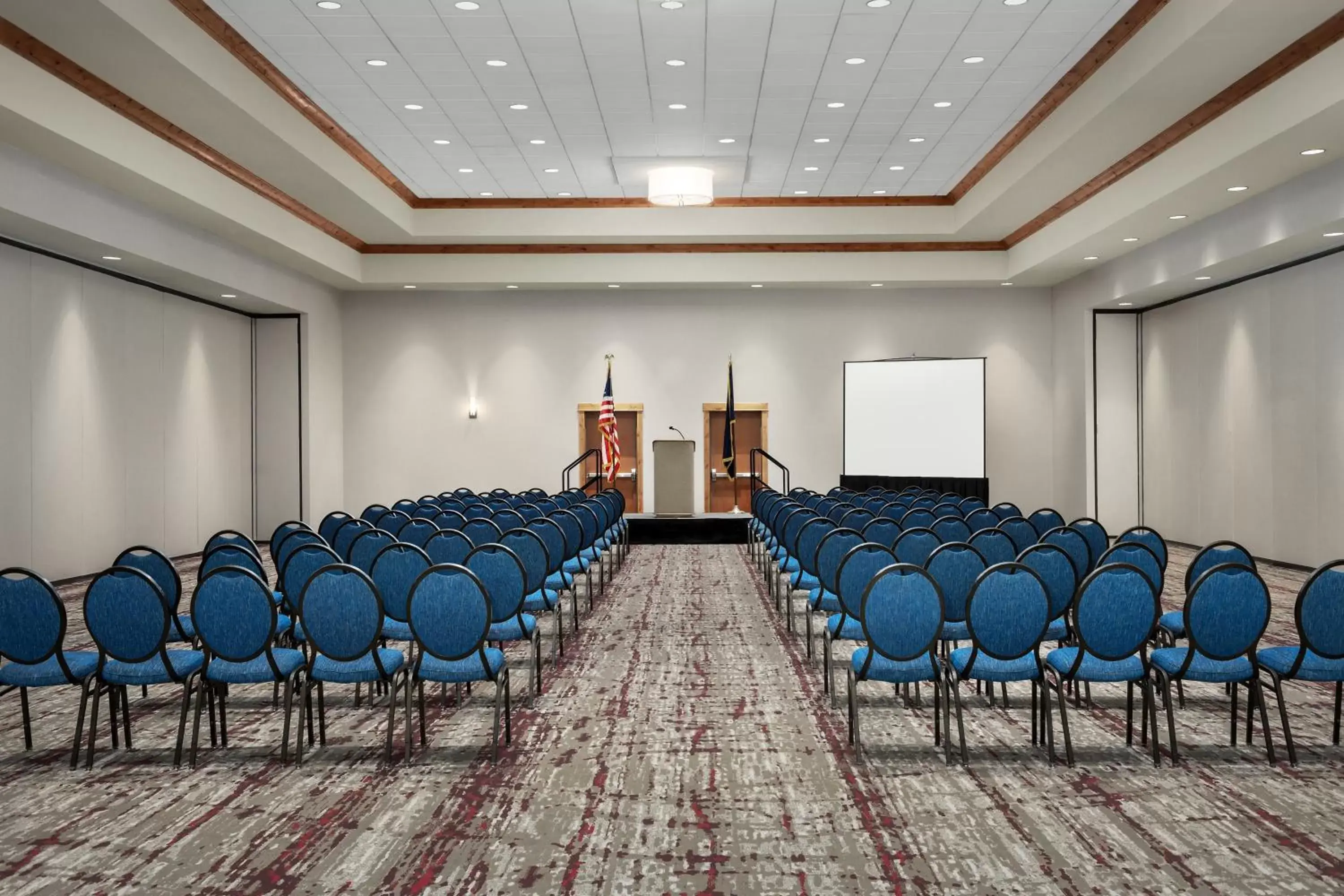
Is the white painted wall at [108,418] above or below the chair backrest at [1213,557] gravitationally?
above

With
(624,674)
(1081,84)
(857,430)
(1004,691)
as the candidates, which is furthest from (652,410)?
(1004,691)

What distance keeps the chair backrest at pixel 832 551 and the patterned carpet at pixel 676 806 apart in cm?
98

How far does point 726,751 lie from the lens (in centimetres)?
495

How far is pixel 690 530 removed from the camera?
1547 cm

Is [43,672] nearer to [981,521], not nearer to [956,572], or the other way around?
[956,572]

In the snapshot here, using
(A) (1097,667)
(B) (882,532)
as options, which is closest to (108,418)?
(B) (882,532)

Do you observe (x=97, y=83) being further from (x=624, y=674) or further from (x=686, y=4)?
(x=624, y=674)

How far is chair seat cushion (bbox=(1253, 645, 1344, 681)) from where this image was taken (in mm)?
4684

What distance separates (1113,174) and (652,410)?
8611mm

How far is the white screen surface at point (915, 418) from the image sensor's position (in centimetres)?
1608

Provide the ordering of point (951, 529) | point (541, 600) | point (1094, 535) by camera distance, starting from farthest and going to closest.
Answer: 1. point (951, 529)
2. point (1094, 535)
3. point (541, 600)

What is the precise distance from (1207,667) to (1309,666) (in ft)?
1.51

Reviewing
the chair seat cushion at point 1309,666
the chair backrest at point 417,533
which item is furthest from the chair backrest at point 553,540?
the chair seat cushion at point 1309,666

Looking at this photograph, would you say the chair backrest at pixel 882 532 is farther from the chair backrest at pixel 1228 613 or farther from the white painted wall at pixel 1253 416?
the white painted wall at pixel 1253 416
